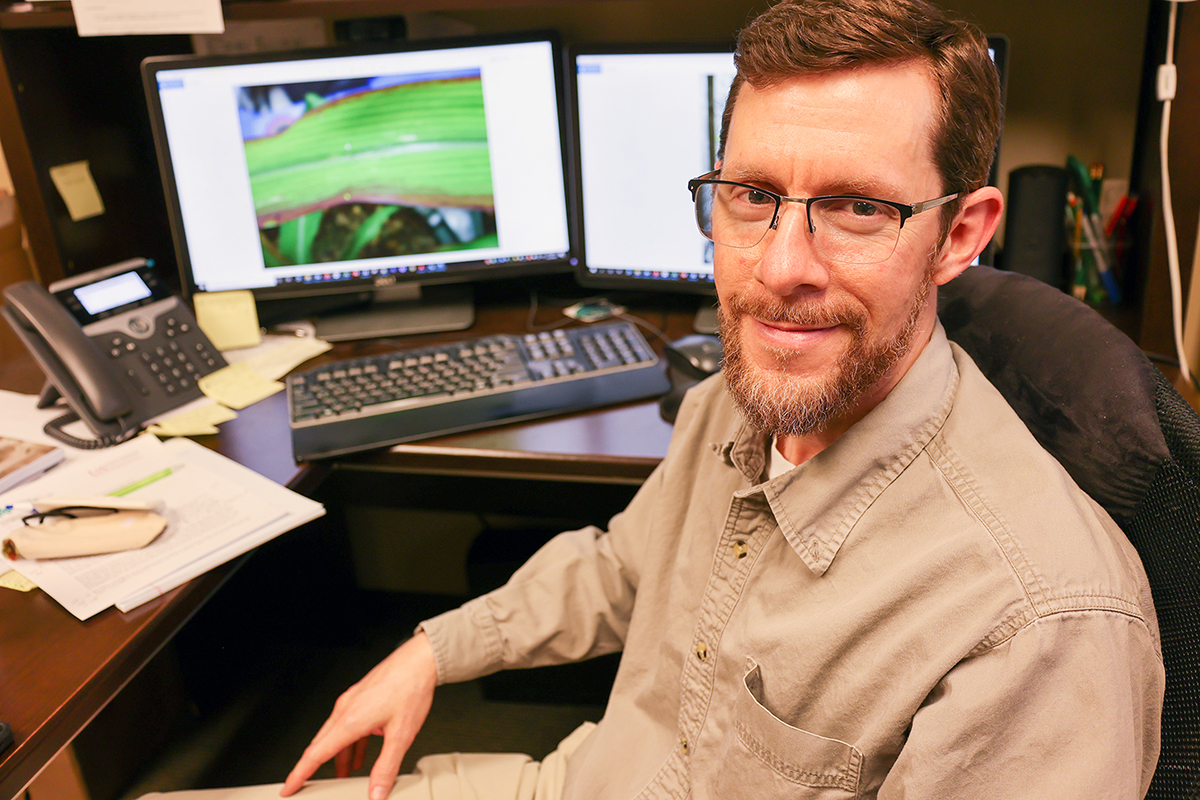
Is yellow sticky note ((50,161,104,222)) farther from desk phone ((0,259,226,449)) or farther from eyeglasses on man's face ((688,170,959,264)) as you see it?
eyeglasses on man's face ((688,170,959,264))

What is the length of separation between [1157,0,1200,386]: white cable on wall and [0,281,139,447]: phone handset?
1441 millimetres

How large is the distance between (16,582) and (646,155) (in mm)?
1001

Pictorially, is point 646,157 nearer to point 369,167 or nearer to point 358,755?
point 369,167

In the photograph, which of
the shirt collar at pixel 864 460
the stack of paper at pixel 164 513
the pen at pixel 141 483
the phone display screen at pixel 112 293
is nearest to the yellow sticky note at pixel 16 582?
the stack of paper at pixel 164 513

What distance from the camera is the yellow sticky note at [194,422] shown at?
1265mm

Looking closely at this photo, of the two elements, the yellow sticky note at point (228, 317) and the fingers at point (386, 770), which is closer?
the fingers at point (386, 770)

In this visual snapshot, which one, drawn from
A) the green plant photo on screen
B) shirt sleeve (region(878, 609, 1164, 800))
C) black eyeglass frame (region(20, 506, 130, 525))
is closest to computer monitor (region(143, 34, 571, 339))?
the green plant photo on screen

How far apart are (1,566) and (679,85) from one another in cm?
106

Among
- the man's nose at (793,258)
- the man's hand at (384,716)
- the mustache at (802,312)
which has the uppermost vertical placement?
the man's nose at (793,258)

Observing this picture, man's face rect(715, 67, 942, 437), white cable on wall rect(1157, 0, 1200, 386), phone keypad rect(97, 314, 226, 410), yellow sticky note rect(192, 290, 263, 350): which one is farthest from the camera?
yellow sticky note rect(192, 290, 263, 350)

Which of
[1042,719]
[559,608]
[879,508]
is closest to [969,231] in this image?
[879,508]

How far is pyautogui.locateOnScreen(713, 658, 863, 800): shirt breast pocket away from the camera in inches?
28.1

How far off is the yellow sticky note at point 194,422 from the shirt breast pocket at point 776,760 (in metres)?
0.84

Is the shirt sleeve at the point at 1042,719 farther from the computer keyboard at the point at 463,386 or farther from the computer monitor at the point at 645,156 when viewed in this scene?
the computer monitor at the point at 645,156
